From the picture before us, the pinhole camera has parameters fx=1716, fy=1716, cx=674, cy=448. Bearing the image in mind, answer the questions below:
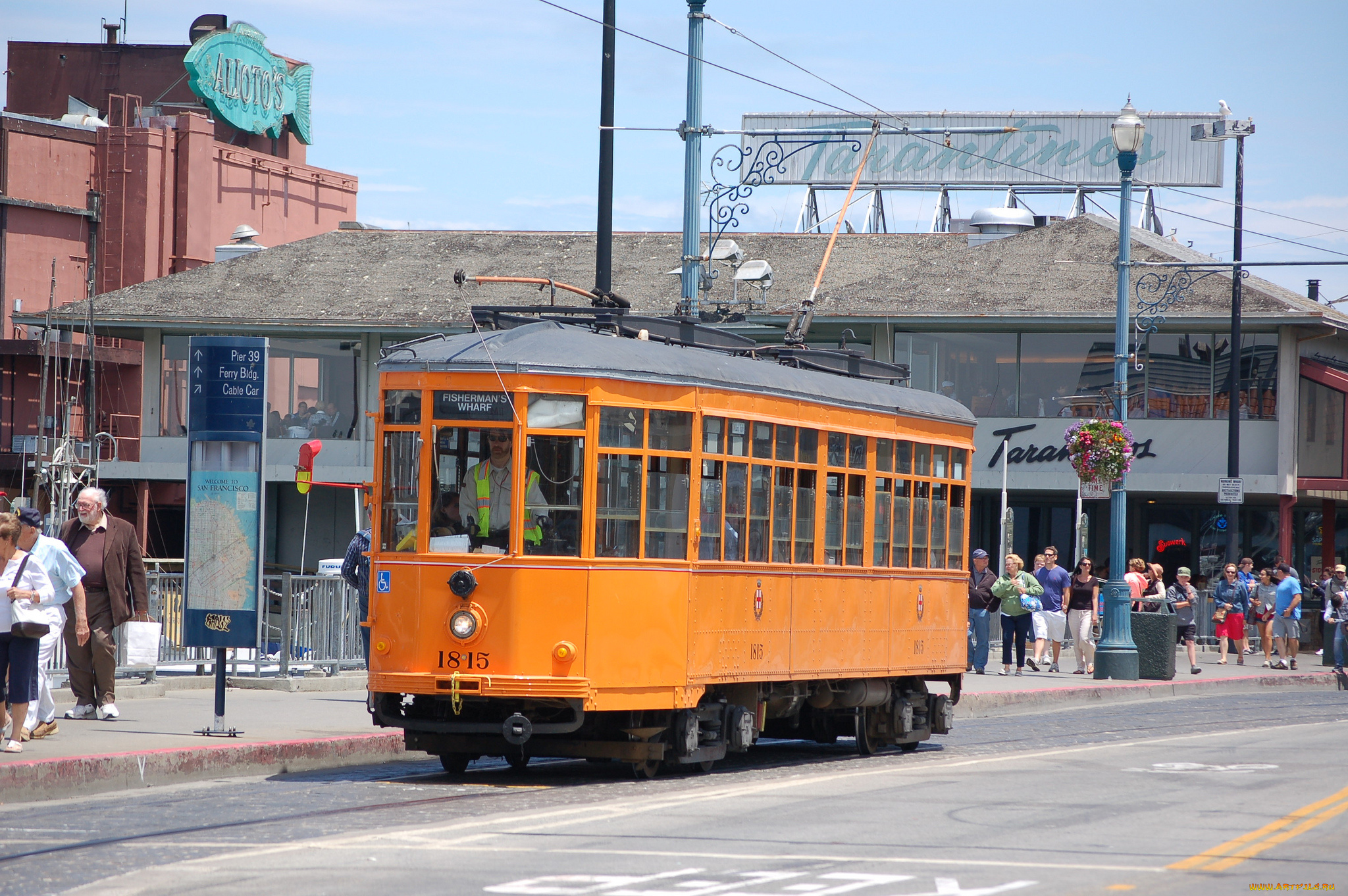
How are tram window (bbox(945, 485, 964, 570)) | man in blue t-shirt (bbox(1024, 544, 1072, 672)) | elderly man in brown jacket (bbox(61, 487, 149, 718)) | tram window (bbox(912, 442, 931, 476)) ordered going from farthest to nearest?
man in blue t-shirt (bbox(1024, 544, 1072, 672))
tram window (bbox(945, 485, 964, 570))
tram window (bbox(912, 442, 931, 476))
elderly man in brown jacket (bbox(61, 487, 149, 718))

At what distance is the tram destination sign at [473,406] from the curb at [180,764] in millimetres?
2842

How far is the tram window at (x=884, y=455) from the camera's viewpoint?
14.5 meters

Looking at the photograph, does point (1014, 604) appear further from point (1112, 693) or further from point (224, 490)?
point (224, 490)

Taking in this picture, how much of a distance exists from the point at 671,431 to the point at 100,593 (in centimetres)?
506

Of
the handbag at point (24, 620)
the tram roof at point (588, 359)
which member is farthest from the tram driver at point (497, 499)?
the handbag at point (24, 620)

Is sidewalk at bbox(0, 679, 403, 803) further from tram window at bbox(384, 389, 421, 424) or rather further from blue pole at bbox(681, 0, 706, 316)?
blue pole at bbox(681, 0, 706, 316)

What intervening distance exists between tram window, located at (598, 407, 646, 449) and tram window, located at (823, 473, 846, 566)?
242 centimetres

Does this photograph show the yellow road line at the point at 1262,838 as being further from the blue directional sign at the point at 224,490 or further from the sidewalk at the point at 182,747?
the blue directional sign at the point at 224,490

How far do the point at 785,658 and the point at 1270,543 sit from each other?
26.5 meters

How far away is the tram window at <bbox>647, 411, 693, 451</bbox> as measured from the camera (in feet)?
39.2

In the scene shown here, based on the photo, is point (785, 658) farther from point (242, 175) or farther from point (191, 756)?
point (242, 175)

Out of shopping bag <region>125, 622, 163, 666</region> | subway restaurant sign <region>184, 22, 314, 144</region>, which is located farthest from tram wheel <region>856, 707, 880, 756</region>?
subway restaurant sign <region>184, 22, 314, 144</region>

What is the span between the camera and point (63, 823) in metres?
9.56

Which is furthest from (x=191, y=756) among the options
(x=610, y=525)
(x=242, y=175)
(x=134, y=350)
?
(x=242, y=175)
